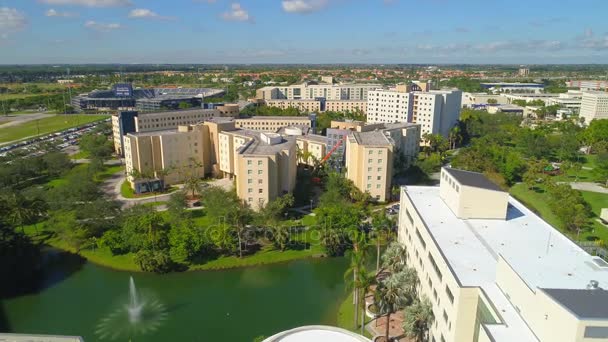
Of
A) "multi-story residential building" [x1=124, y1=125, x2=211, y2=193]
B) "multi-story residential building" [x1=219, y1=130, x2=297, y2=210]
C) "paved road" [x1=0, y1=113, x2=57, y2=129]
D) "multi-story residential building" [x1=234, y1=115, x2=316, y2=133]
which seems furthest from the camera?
"paved road" [x1=0, y1=113, x2=57, y2=129]

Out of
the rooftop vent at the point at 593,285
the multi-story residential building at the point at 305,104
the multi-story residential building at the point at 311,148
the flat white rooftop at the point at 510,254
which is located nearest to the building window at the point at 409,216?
the flat white rooftop at the point at 510,254

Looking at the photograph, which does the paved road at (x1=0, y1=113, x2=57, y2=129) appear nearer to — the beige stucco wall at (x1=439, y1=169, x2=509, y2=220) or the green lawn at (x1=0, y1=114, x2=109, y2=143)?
the green lawn at (x1=0, y1=114, x2=109, y2=143)

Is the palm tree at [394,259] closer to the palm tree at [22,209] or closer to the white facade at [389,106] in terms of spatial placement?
the palm tree at [22,209]

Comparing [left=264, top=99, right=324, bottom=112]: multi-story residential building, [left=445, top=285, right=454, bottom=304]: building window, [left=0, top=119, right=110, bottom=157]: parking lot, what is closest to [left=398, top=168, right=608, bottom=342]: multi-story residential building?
[left=445, top=285, right=454, bottom=304]: building window

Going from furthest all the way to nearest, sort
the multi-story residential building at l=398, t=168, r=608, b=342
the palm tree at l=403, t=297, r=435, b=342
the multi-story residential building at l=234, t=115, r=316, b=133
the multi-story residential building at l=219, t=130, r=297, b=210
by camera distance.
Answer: the multi-story residential building at l=234, t=115, r=316, b=133 < the multi-story residential building at l=219, t=130, r=297, b=210 < the palm tree at l=403, t=297, r=435, b=342 < the multi-story residential building at l=398, t=168, r=608, b=342

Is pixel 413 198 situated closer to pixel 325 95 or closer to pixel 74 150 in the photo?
pixel 74 150

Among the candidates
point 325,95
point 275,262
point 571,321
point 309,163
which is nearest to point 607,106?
point 325,95

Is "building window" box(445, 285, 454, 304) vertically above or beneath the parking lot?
above
